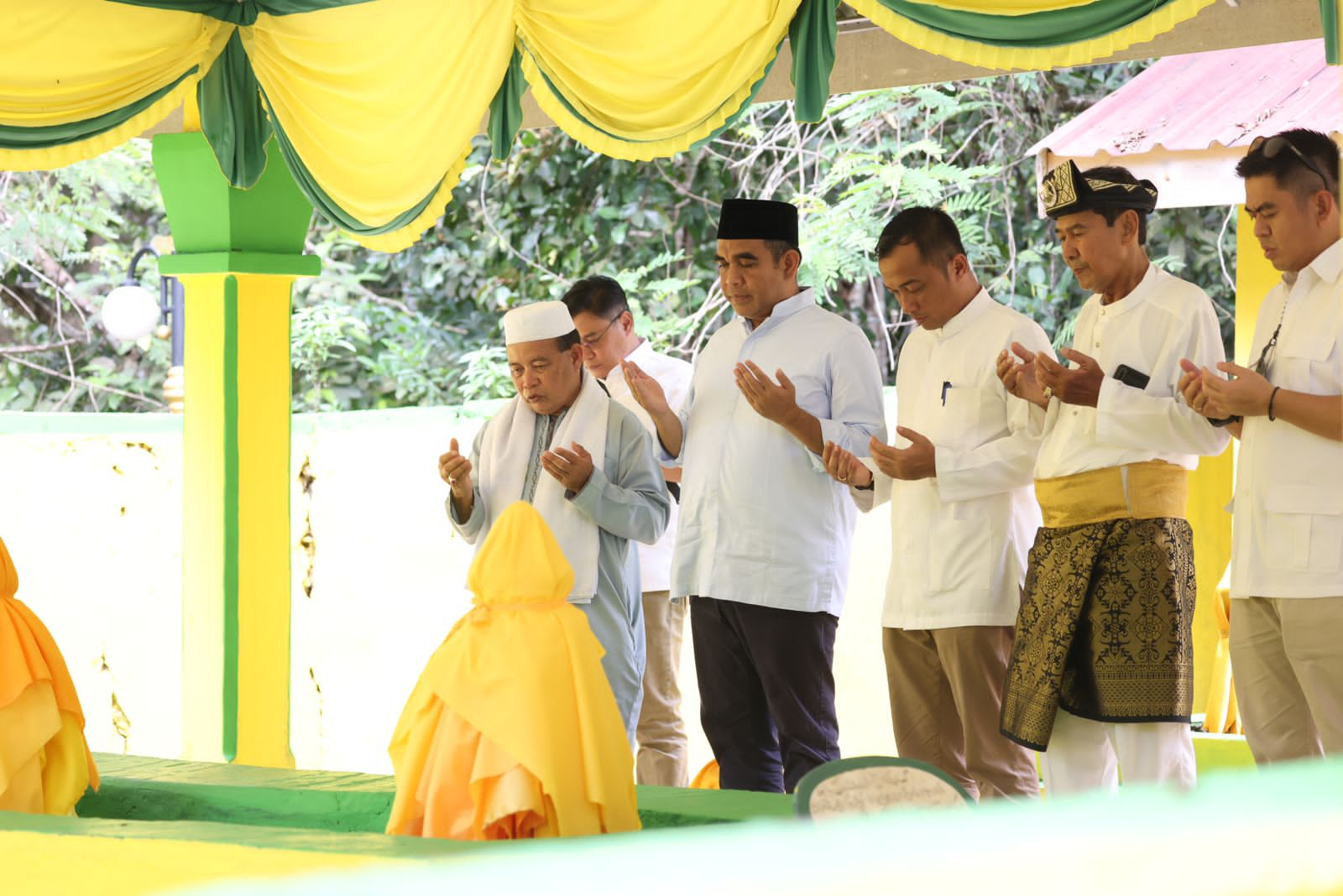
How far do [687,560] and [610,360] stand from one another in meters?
1.21

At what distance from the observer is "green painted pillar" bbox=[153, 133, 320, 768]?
5.40 meters

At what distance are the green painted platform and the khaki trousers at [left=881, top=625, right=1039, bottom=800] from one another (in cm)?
84

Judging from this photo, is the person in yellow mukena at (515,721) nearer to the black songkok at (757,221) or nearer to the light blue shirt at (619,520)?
the light blue shirt at (619,520)

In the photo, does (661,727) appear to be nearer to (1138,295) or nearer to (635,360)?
(635,360)

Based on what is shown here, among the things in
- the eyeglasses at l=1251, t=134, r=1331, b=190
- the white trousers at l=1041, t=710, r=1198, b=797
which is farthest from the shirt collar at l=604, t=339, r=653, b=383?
the eyeglasses at l=1251, t=134, r=1331, b=190

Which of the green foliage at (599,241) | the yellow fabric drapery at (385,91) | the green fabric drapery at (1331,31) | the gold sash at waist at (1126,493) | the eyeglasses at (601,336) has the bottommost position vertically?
the gold sash at waist at (1126,493)

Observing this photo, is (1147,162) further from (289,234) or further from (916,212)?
(289,234)

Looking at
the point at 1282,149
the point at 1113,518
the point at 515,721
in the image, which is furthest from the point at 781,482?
the point at 515,721

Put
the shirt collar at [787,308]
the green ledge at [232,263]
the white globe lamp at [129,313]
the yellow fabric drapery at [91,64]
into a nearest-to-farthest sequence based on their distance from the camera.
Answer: the shirt collar at [787,308]
the yellow fabric drapery at [91,64]
the green ledge at [232,263]
the white globe lamp at [129,313]

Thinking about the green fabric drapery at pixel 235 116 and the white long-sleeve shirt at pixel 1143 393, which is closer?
the white long-sleeve shirt at pixel 1143 393

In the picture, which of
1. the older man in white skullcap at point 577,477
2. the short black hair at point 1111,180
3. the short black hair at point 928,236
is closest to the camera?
the short black hair at point 1111,180

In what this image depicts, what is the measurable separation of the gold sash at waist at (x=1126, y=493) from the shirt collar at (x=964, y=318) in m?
0.57

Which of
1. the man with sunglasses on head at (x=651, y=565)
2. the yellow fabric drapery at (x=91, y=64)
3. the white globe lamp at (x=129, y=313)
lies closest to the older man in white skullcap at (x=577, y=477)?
the man with sunglasses on head at (x=651, y=565)

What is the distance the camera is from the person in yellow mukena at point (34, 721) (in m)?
3.01
